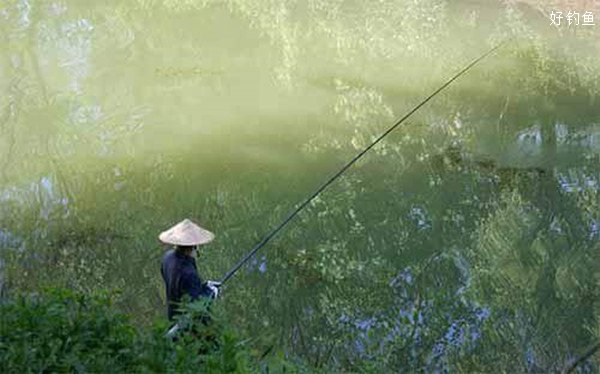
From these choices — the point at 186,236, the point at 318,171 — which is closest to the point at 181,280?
the point at 186,236

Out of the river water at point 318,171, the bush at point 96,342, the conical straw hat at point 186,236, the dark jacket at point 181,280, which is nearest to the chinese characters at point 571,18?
the river water at point 318,171

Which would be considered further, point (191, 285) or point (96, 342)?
point (191, 285)

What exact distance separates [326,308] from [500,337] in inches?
45.7

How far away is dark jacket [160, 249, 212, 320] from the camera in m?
4.28

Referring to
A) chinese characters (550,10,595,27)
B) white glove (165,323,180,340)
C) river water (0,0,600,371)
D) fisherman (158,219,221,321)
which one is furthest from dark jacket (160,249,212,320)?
chinese characters (550,10,595,27)

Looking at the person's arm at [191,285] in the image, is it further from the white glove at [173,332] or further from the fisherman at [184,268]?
the white glove at [173,332]

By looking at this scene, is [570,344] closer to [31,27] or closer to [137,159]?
[137,159]

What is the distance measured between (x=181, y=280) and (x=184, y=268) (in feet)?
0.21

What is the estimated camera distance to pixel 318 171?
26.4 feet

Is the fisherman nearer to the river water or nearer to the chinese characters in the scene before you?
the river water

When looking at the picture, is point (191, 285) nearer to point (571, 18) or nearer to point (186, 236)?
point (186, 236)

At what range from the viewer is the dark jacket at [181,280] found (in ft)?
14.0

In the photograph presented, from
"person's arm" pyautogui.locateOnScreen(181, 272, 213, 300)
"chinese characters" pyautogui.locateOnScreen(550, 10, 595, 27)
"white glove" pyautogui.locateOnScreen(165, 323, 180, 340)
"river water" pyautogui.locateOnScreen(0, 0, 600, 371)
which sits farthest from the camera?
"chinese characters" pyautogui.locateOnScreen(550, 10, 595, 27)

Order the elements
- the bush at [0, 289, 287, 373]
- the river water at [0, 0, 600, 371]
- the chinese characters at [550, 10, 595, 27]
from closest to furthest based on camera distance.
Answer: the bush at [0, 289, 287, 373]
the river water at [0, 0, 600, 371]
the chinese characters at [550, 10, 595, 27]
